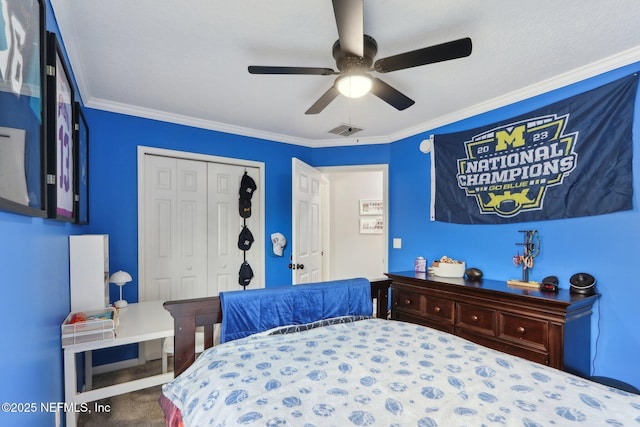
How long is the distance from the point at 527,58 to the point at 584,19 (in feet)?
1.21

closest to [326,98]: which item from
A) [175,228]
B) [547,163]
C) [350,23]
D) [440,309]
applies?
[350,23]

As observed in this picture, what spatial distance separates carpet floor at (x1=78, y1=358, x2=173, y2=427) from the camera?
201cm

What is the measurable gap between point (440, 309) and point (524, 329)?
2.10ft

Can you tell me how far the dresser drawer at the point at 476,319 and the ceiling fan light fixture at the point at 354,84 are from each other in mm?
1817

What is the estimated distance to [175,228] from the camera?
3074 mm

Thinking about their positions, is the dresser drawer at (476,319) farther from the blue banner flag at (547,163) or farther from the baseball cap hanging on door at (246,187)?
the baseball cap hanging on door at (246,187)

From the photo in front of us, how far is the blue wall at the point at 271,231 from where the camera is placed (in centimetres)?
110

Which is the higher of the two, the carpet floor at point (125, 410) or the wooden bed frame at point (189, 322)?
the wooden bed frame at point (189, 322)

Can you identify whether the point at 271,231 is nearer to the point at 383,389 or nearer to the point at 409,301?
the point at 409,301

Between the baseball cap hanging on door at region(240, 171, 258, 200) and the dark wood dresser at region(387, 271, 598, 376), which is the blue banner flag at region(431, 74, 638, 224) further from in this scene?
the baseball cap hanging on door at region(240, 171, 258, 200)

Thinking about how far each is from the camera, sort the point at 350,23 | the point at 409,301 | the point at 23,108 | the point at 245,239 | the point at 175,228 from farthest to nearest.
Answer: the point at 245,239 → the point at 175,228 → the point at 409,301 → the point at 350,23 → the point at 23,108

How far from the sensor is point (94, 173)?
268cm

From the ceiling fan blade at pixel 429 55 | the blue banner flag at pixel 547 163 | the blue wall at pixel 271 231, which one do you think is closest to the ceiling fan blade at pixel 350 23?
the ceiling fan blade at pixel 429 55

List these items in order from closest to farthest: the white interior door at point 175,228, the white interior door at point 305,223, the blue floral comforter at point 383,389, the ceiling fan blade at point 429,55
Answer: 1. the blue floral comforter at point 383,389
2. the ceiling fan blade at point 429,55
3. the white interior door at point 175,228
4. the white interior door at point 305,223
